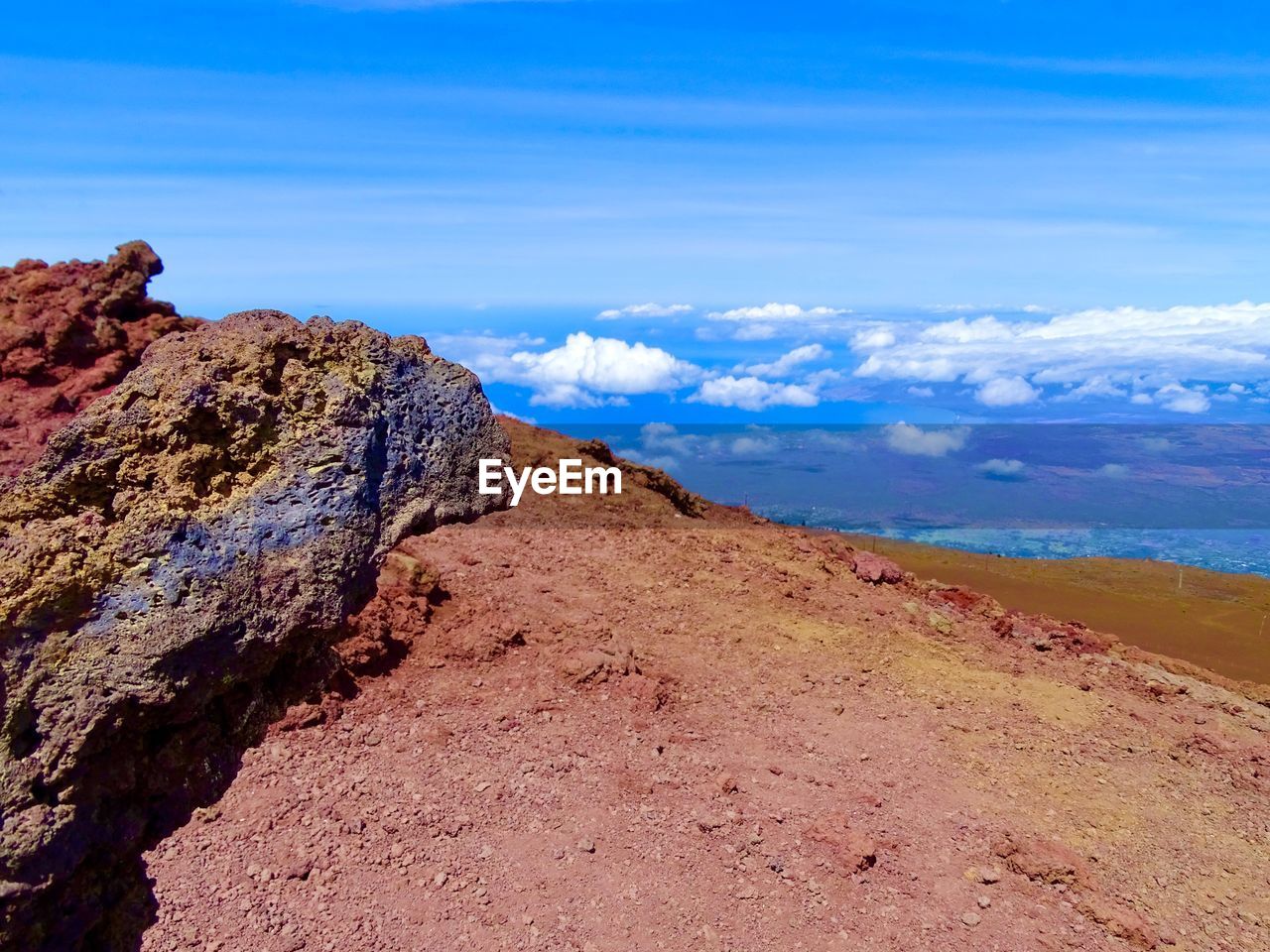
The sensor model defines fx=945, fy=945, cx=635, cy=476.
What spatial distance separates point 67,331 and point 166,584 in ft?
45.8

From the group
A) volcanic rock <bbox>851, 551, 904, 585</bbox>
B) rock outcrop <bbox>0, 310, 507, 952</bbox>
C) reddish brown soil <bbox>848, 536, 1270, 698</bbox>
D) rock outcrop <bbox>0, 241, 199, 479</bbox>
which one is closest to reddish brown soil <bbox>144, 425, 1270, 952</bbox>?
volcanic rock <bbox>851, 551, 904, 585</bbox>

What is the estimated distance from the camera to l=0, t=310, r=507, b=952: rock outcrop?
12.7 ft

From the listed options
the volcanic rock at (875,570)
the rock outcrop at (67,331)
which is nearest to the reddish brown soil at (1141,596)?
the volcanic rock at (875,570)

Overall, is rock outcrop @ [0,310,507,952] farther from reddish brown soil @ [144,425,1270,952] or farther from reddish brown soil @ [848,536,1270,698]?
reddish brown soil @ [848,536,1270,698]


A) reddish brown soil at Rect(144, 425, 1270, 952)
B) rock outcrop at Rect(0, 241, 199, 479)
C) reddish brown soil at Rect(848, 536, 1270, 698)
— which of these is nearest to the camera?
reddish brown soil at Rect(144, 425, 1270, 952)

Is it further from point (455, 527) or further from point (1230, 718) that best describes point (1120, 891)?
point (455, 527)

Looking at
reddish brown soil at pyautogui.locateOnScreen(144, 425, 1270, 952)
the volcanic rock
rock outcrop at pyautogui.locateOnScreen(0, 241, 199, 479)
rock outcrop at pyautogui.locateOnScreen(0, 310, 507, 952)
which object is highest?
rock outcrop at pyautogui.locateOnScreen(0, 241, 199, 479)

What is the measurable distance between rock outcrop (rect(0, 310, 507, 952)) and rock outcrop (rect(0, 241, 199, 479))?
1126cm

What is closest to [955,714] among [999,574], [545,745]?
[545,745]

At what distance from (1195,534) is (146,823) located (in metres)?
41.9

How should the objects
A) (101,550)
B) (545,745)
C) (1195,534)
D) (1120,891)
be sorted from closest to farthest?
(101,550) < (1120,891) < (545,745) < (1195,534)

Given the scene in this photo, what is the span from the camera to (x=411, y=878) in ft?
25.2

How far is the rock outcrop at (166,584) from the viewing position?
3875 millimetres

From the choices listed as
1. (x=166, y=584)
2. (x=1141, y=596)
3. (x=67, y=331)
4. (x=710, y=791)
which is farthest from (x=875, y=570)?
(x=67, y=331)
